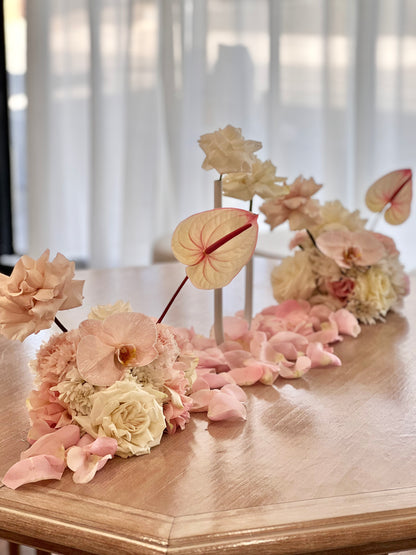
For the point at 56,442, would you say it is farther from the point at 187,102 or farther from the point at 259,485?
the point at 187,102

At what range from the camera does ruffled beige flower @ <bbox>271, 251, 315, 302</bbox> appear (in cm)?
143

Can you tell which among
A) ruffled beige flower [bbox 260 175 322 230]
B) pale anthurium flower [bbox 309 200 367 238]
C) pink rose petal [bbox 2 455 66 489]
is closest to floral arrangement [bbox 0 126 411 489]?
pink rose petal [bbox 2 455 66 489]

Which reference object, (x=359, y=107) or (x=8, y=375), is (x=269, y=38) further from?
(x=8, y=375)

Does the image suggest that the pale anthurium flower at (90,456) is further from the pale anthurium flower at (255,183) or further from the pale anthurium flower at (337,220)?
the pale anthurium flower at (337,220)

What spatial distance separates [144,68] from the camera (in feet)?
12.4

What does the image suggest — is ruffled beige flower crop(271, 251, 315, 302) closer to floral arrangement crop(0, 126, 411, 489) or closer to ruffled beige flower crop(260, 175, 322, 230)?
ruffled beige flower crop(260, 175, 322, 230)

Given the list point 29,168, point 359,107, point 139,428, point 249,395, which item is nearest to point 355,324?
point 249,395

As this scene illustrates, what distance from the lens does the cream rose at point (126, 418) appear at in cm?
86

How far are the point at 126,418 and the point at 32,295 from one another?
0.17 metres

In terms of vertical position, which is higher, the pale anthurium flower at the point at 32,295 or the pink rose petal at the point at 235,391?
the pale anthurium flower at the point at 32,295

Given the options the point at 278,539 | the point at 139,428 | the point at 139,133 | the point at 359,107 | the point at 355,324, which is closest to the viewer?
the point at 278,539

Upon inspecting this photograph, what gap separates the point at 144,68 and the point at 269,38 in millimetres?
619

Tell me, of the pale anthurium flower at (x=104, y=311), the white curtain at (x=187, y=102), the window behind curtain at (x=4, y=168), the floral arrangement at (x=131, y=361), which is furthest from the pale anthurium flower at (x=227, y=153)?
the window behind curtain at (x=4, y=168)

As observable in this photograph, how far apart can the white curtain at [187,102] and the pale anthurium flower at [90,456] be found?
2.83 meters
